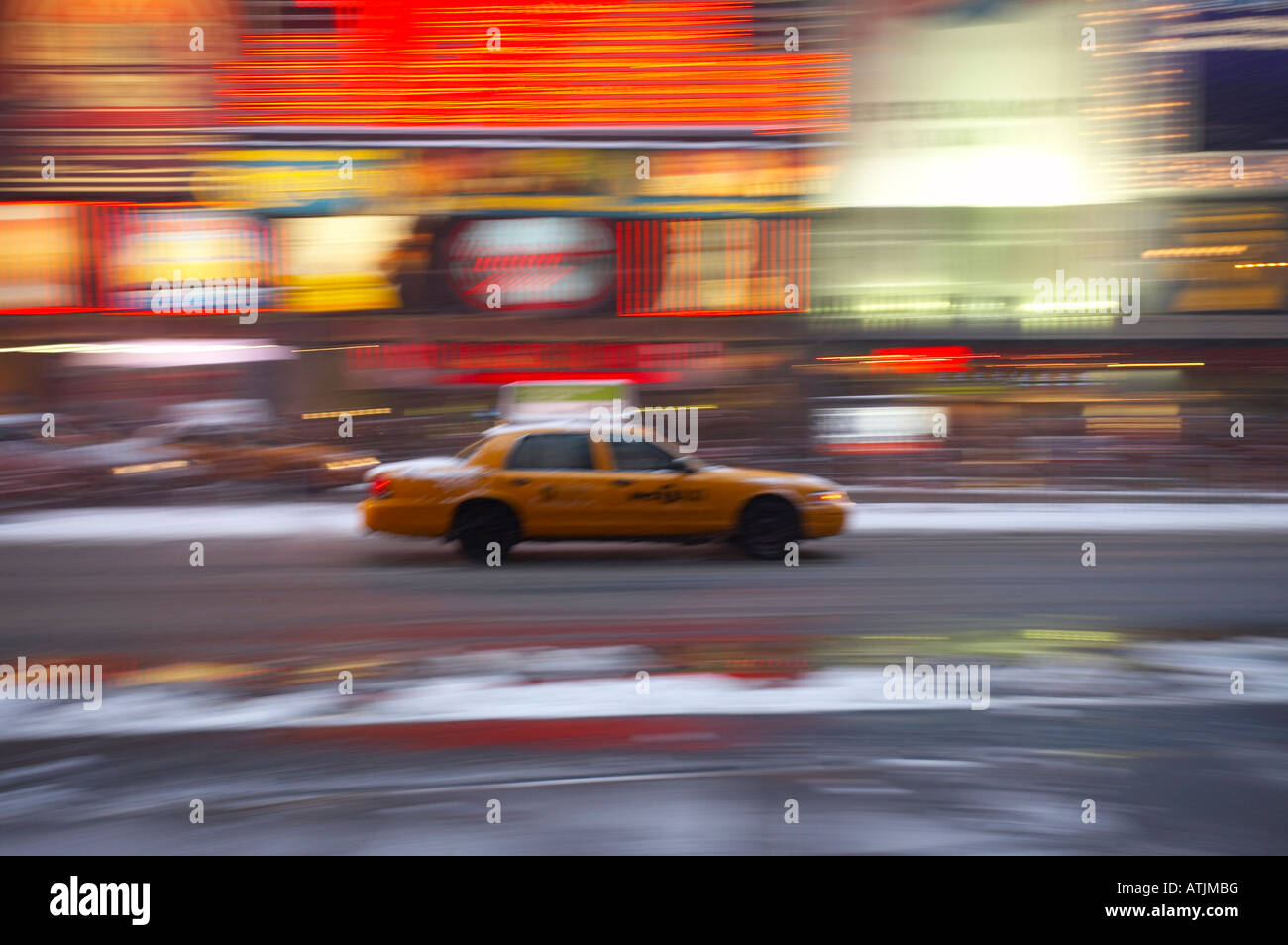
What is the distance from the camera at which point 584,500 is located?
10.2 meters

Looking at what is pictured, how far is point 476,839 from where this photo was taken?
415 cm

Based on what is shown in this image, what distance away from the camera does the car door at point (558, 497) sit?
1021 centimetres

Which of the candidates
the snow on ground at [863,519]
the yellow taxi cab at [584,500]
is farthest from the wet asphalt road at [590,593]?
the snow on ground at [863,519]

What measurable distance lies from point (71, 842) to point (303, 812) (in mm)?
854

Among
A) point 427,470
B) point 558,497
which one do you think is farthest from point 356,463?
point 558,497

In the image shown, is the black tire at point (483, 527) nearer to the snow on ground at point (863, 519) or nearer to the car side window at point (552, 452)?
the car side window at point (552, 452)

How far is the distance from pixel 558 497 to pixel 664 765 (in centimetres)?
553

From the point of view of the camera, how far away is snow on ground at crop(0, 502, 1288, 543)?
13.6 m

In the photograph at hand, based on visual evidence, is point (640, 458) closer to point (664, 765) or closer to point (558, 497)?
point (558, 497)

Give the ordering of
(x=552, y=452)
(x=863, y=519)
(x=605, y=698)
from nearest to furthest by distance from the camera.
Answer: (x=605, y=698) < (x=552, y=452) < (x=863, y=519)

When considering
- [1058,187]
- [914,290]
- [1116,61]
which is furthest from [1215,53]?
[914,290]

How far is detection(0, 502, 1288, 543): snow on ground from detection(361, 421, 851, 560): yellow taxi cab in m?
3.17

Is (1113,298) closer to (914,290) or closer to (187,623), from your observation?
(914,290)

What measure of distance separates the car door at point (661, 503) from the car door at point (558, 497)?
140mm
